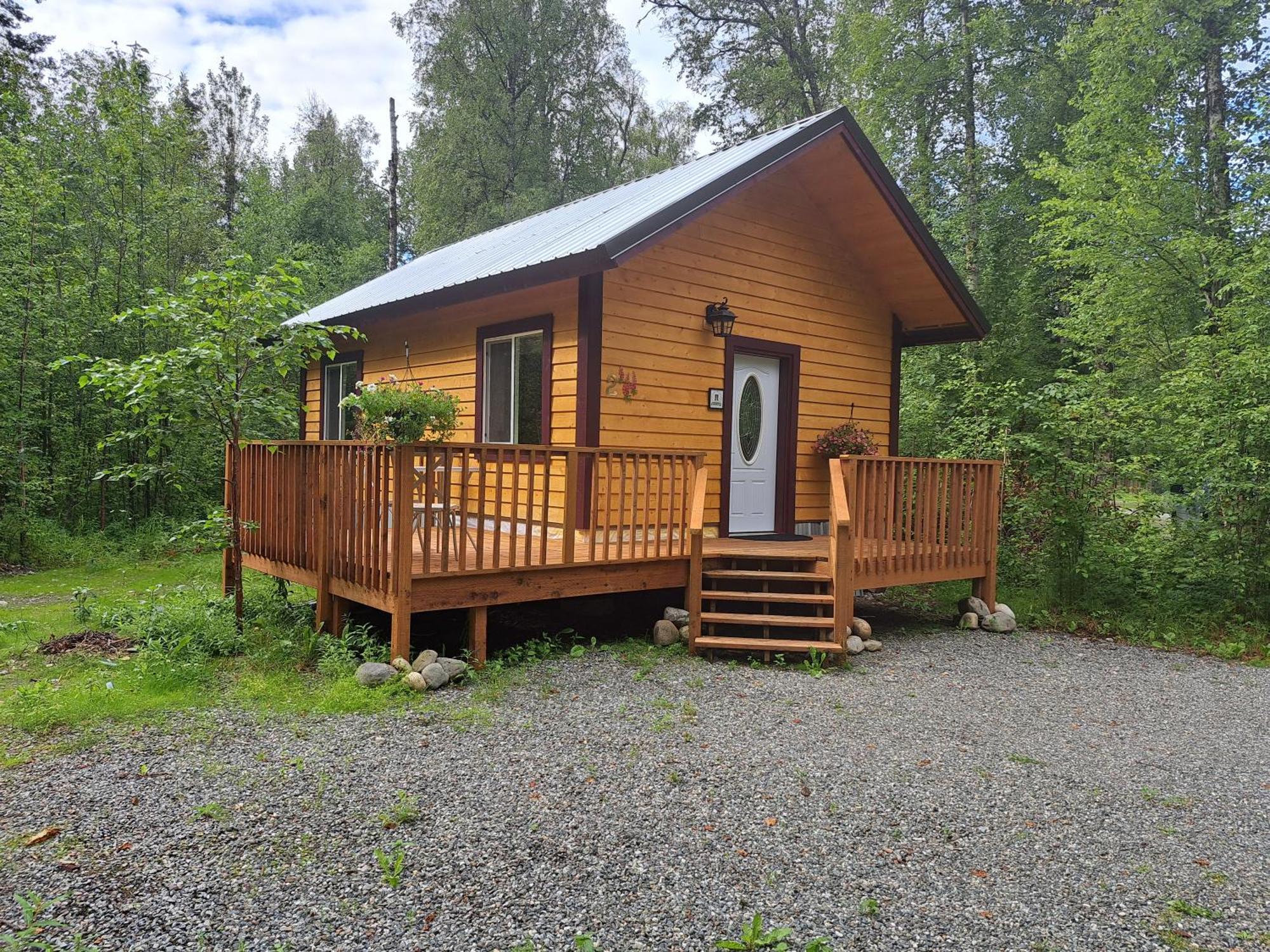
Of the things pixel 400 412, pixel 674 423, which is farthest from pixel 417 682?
pixel 674 423

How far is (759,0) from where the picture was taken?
18719mm

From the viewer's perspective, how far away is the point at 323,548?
5.41 metres

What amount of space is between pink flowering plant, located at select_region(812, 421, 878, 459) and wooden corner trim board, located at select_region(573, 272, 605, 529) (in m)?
2.87

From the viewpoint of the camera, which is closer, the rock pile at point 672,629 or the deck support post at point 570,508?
the deck support post at point 570,508

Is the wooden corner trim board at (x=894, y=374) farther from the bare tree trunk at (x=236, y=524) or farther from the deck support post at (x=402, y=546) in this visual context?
the bare tree trunk at (x=236, y=524)

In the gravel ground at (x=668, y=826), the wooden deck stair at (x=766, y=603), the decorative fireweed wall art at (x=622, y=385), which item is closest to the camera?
the gravel ground at (x=668, y=826)

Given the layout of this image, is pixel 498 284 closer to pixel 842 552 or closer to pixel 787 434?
pixel 787 434

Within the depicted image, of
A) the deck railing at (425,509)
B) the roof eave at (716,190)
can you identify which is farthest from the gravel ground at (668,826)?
the roof eave at (716,190)

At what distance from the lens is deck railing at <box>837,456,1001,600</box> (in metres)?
5.97

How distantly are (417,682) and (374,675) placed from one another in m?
0.26

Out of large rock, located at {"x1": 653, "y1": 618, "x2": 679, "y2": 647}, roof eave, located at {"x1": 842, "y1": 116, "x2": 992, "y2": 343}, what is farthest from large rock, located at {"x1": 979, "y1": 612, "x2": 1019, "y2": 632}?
roof eave, located at {"x1": 842, "y1": 116, "x2": 992, "y2": 343}

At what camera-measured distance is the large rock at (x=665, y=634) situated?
586 centimetres

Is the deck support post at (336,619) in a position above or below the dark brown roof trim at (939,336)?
below

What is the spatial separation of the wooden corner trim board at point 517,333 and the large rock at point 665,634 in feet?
6.67
